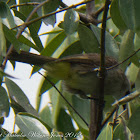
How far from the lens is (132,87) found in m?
3.19

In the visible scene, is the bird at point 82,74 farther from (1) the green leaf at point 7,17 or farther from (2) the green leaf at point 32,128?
(2) the green leaf at point 32,128

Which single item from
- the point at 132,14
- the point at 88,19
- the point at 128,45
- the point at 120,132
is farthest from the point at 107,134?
the point at 88,19

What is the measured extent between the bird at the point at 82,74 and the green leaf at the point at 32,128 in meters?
0.65

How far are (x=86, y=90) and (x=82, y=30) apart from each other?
777 mm

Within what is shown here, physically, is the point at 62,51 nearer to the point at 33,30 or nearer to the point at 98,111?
the point at 33,30

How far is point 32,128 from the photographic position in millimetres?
1748

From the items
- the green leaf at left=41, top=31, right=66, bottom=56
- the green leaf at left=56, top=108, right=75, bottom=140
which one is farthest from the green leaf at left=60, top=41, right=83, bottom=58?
the green leaf at left=56, top=108, right=75, bottom=140

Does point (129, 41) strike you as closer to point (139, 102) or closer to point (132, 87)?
point (139, 102)

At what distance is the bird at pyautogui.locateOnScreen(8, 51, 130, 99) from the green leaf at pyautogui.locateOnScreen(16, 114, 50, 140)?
0.65 metres

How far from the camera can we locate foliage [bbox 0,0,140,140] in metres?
1.76

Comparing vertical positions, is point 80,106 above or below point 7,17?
below

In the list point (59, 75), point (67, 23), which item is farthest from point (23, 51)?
point (59, 75)

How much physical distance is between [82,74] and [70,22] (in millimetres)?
831

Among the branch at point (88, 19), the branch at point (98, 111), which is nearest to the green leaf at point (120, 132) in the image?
the branch at point (98, 111)
